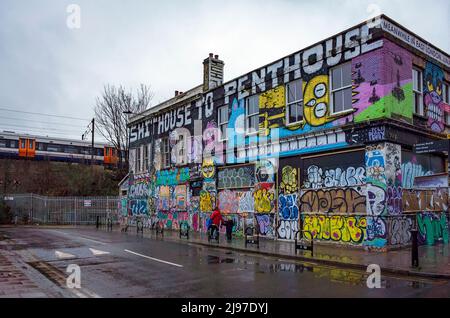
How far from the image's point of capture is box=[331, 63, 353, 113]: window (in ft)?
52.3

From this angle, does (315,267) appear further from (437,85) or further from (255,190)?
(437,85)

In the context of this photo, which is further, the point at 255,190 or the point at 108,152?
the point at 108,152

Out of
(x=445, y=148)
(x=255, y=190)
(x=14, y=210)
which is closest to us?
(x=445, y=148)

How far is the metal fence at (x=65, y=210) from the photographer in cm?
3397

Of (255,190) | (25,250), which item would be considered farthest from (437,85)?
(25,250)

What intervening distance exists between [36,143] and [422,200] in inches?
1482

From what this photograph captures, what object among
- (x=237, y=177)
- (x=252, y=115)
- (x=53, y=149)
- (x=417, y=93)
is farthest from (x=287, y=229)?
(x=53, y=149)

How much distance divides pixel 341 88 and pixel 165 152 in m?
14.9

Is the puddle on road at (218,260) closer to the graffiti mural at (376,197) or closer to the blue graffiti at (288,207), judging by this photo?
the graffiti mural at (376,197)

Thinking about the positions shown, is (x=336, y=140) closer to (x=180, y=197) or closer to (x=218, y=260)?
(x=218, y=260)

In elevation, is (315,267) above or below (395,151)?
below

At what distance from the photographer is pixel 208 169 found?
909 inches

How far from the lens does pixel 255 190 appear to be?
19.7 metres

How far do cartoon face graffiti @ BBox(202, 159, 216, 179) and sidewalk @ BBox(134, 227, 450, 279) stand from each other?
20.2ft
